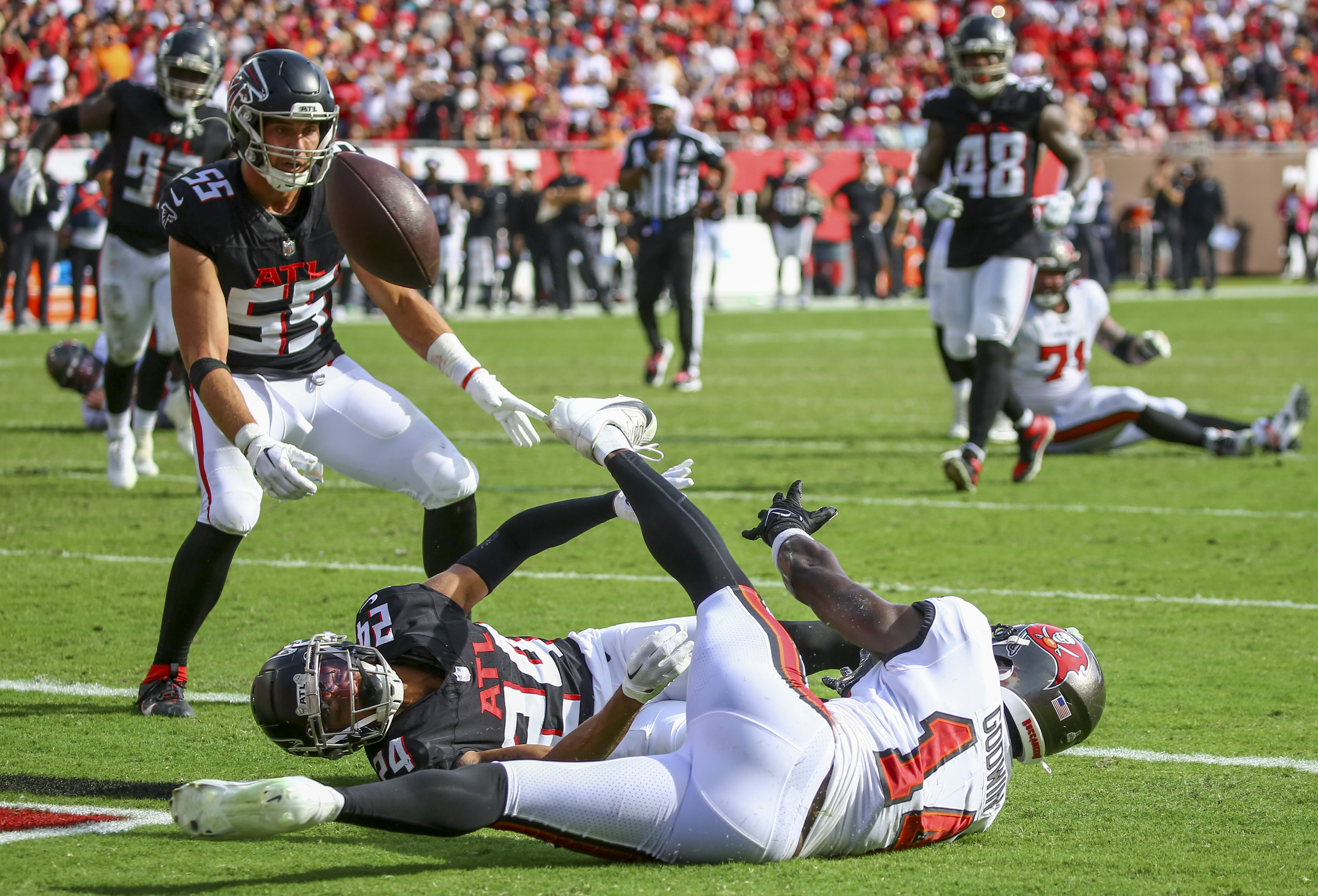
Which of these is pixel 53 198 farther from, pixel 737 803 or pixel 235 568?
pixel 737 803

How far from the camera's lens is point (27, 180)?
8.24 meters

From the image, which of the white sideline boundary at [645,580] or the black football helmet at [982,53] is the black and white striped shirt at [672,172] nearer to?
the black football helmet at [982,53]

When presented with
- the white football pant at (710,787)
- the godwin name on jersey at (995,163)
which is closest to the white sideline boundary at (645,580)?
the white football pant at (710,787)

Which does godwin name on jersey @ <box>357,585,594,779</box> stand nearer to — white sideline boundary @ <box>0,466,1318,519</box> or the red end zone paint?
the red end zone paint

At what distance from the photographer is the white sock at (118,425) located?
7.55 metres

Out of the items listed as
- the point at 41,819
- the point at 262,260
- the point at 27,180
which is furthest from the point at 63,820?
the point at 27,180

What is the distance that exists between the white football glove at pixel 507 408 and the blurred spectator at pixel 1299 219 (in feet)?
78.2

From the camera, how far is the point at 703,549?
11.0 ft

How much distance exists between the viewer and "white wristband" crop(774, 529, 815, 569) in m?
3.64

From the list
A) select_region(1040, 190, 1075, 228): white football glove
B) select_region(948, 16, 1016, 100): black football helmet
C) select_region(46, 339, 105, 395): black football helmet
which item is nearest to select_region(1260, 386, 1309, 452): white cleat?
select_region(1040, 190, 1075, 228): white football glove

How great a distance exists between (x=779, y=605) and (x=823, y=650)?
1.55 metres

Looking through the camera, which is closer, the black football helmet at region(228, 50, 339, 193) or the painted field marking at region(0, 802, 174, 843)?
the painted field marking at region(0, 802, 174, 843)

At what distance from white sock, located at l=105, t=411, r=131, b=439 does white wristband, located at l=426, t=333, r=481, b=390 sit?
365cm

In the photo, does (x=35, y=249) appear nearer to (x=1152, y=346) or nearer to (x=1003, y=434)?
(x=1003, y=434)
